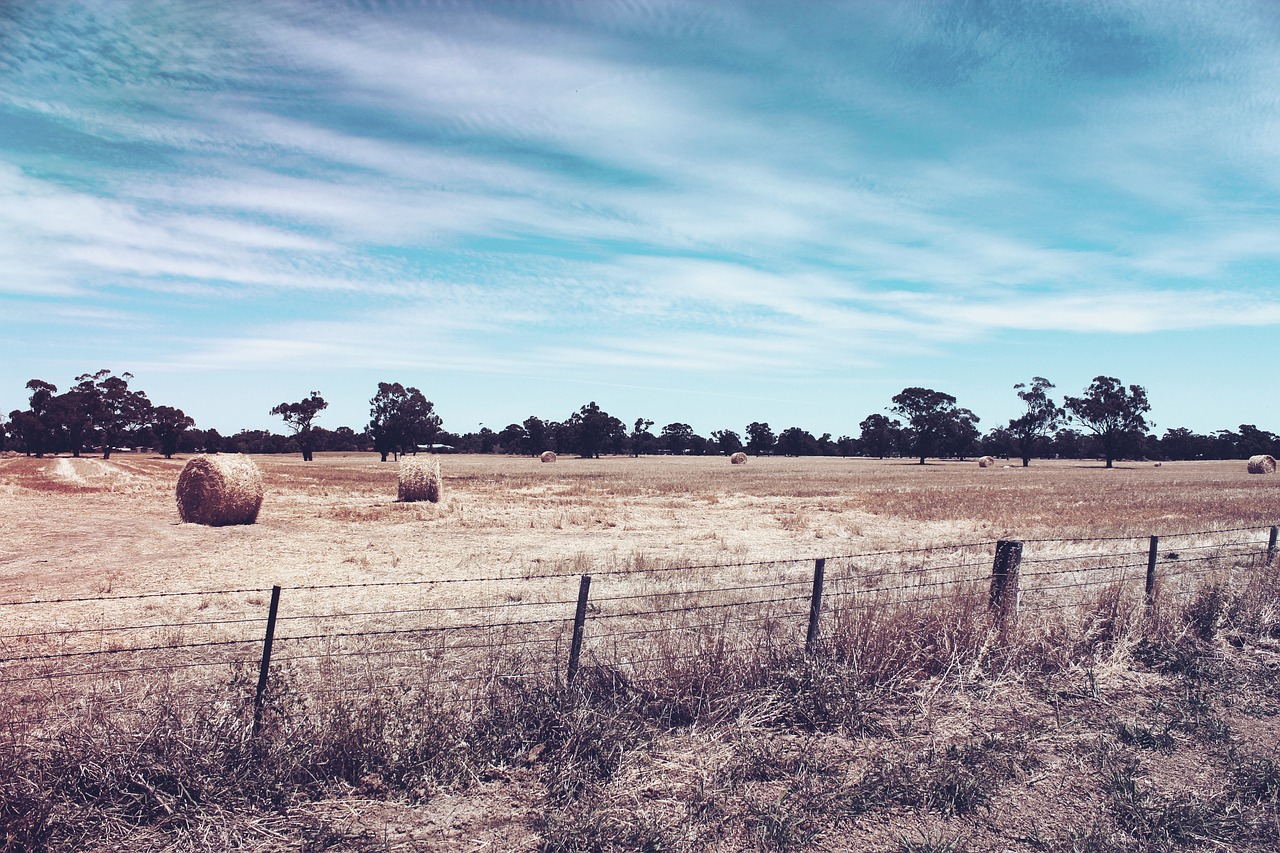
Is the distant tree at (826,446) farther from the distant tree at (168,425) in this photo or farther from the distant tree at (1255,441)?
the distant tree at (168,425)

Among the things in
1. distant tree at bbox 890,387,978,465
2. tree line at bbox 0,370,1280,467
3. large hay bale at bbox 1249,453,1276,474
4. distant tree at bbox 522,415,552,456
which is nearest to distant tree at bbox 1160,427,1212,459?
tree line at bbox 0,370,1280,467

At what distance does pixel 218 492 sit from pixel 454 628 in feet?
57.0

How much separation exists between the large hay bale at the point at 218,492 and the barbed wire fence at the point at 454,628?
37.5 feet

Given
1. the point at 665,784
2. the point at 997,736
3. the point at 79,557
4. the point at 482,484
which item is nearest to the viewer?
the point at 665,784

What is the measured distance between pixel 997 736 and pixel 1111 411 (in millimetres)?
109213

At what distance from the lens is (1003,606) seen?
8703mm

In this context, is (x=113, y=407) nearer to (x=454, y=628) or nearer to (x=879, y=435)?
(x=454, y=628)

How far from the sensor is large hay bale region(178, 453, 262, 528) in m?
22.0

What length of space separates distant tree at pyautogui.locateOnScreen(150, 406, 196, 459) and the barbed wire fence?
91287 mm

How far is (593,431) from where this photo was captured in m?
130

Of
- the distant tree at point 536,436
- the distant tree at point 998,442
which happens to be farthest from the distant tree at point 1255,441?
the distant tree at point 536,436

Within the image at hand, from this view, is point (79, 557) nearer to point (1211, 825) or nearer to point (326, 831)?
point (326, 831)

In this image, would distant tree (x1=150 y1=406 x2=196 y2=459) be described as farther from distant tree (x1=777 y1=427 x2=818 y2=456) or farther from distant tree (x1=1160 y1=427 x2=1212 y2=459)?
distant tree (x1=1160 y1=427 x2=1212 y2=459)

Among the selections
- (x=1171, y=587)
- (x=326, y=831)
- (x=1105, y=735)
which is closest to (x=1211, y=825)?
(x=1105, y=735)
